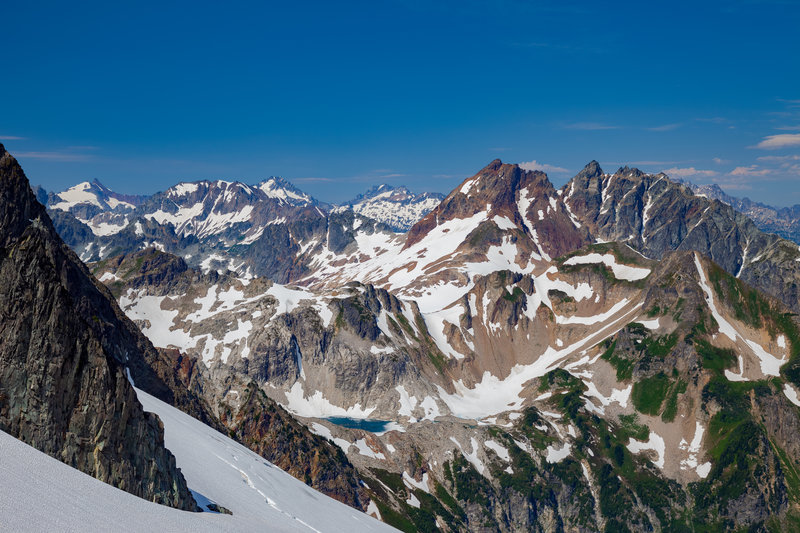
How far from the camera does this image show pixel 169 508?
36469 mm

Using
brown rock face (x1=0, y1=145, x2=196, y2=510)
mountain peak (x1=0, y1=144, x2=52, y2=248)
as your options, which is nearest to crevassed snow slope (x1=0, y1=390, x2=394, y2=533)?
brown rock face (x1=0, y1=145, x2=196, y2=510)

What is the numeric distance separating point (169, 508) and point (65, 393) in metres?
9.91

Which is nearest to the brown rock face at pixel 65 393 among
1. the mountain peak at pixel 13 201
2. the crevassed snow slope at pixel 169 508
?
the crevassed snow slope at pixel 169 508

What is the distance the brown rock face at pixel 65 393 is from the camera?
34250 millimetres

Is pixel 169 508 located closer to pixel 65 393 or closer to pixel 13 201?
pixel 65 393

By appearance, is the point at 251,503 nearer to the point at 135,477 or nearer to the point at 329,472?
the point at 135,477

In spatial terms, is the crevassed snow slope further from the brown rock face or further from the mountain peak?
the mountain peak

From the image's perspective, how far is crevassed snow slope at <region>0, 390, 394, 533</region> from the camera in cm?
2612

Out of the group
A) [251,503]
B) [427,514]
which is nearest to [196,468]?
[251,503]

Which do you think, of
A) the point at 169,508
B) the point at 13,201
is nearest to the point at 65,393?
the point at 169,508

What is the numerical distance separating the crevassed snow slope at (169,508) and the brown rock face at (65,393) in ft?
12.1

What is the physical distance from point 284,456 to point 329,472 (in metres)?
11.9

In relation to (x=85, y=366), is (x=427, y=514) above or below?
below

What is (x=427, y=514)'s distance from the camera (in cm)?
16738
